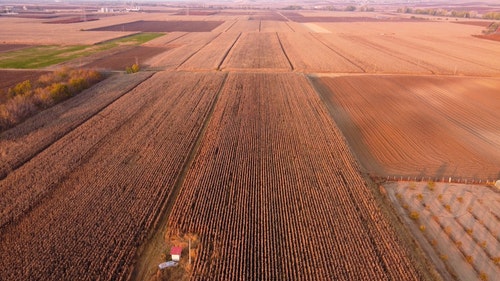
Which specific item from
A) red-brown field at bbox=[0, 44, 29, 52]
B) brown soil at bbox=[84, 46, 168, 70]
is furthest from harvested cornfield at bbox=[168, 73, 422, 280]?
red-brown field at bbox=[0, 44, 29, 52]

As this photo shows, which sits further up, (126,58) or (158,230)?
(126,58)

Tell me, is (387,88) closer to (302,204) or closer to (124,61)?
(302,204)

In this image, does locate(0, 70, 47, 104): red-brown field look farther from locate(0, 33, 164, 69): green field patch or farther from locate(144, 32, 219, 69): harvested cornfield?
locate(144, 32, 219, 69): harvested cornfield

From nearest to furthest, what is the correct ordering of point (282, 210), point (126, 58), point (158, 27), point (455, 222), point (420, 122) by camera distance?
point (282, 210)
point (455, 222)
point (420, 122)
point (126, 58)
point (158, 27)

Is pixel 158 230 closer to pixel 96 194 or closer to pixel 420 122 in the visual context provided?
pixel 96 194

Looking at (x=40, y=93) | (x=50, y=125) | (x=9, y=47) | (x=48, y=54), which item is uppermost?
(x=9, y=47)

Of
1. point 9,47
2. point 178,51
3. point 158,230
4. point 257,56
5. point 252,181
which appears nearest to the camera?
point 158,230

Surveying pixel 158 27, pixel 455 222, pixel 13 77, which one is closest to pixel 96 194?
pixel 455 222

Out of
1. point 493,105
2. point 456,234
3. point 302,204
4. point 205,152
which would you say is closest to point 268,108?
point 205,152

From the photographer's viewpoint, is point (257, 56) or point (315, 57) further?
point (257, 56)
